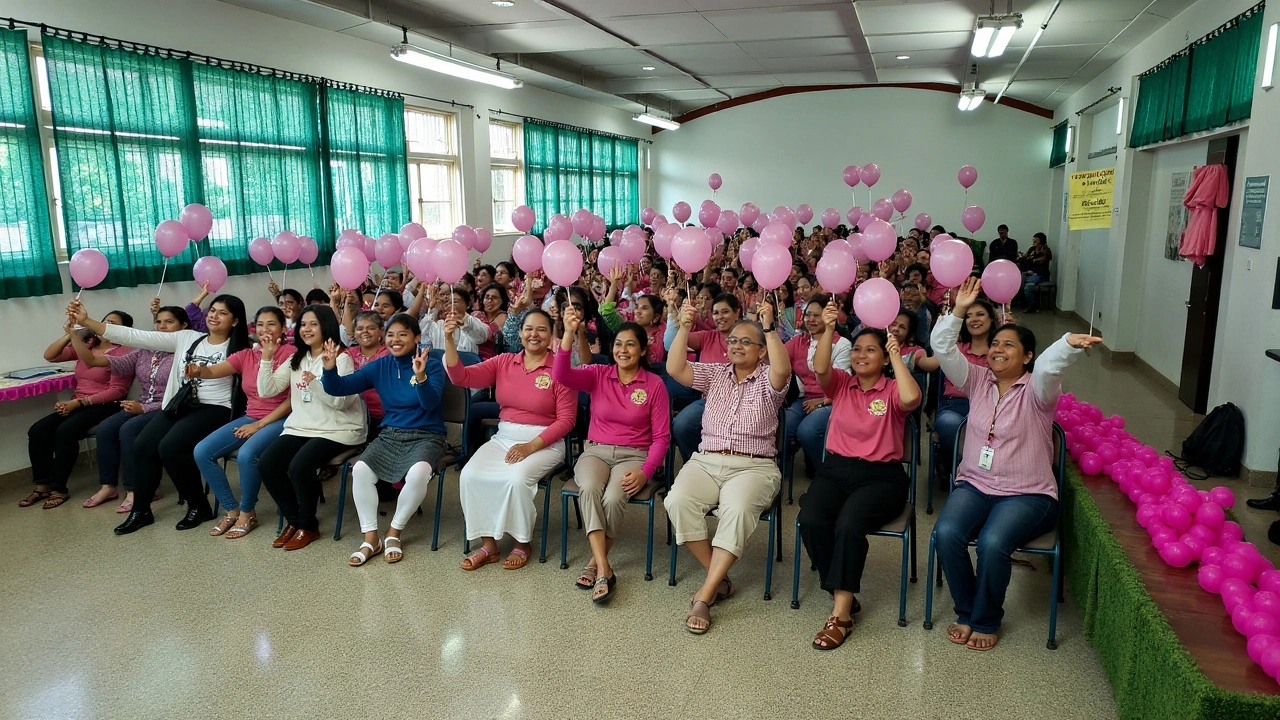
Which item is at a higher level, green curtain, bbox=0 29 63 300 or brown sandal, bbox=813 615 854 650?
green curtain, bbox=0 29 63 300

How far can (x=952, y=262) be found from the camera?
3.51 m

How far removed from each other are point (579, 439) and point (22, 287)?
10.9 feet

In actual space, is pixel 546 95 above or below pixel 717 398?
above

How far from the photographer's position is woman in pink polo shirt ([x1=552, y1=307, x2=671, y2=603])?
11.2 ft

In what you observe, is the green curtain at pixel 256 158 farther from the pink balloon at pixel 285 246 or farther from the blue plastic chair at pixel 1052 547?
the blue plastic chair at pixel 1052 547

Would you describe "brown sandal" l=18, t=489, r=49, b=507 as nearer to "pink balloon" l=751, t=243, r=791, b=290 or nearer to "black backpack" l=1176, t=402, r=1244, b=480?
"pink balloon" l=751, t=243, r=791, b=290

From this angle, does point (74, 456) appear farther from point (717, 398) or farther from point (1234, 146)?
point (1234, 146)

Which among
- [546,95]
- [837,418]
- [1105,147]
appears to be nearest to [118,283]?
[837,418]

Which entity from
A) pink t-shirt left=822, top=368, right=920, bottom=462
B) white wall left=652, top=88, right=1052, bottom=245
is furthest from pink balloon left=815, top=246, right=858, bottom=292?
white wall left=652, top=88, right=1052, bottom=245

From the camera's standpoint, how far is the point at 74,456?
177 inches

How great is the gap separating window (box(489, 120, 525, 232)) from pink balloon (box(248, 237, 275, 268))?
4.55 metres

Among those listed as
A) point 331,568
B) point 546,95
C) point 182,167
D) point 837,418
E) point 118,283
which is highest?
point 546,95

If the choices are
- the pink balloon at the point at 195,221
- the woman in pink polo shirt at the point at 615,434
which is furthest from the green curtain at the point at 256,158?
the woman in pink polo shirt at the point at 615,434

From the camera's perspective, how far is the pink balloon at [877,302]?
325 cm
